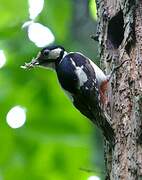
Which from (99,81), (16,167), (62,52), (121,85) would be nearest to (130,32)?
(121,85)

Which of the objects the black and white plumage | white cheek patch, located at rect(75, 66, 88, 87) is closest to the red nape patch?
the black and white plumage

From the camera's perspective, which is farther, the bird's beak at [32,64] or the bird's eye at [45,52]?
the bird's eye at [45,52]

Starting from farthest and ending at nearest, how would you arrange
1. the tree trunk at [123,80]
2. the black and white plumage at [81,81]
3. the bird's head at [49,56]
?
the bird's head at [49,56], the black and white plumage at [81,81], the tree trunk at [123,80]

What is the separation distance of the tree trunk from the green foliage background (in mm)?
312

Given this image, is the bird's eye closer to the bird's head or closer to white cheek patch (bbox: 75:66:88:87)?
the bird's head

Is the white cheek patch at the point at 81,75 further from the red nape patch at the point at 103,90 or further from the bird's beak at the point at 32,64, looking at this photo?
the bird's beak at the point at 32,64

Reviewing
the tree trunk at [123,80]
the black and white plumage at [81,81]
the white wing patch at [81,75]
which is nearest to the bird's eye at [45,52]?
the black and white plumage at [81,81]

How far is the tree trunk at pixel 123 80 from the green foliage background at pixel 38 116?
1.02ft

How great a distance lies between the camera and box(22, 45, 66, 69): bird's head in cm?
417

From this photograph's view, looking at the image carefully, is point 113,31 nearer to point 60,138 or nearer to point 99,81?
point 99,81

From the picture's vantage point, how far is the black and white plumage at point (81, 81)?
3877 millimetres

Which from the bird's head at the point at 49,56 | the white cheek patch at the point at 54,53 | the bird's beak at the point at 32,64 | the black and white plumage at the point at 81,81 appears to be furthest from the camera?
the white cheek patch at the point at 54,53

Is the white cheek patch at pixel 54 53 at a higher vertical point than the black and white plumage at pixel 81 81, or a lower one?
higher

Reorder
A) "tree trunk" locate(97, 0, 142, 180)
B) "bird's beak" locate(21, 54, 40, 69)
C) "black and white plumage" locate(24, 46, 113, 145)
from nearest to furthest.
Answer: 1. "tree trunk" locate(97, 0, 142, 180)
2. "black and white plumage" locate(24, 46, 113, 145)
3. "bird's beak" locate(21, 54, 40, 69)
